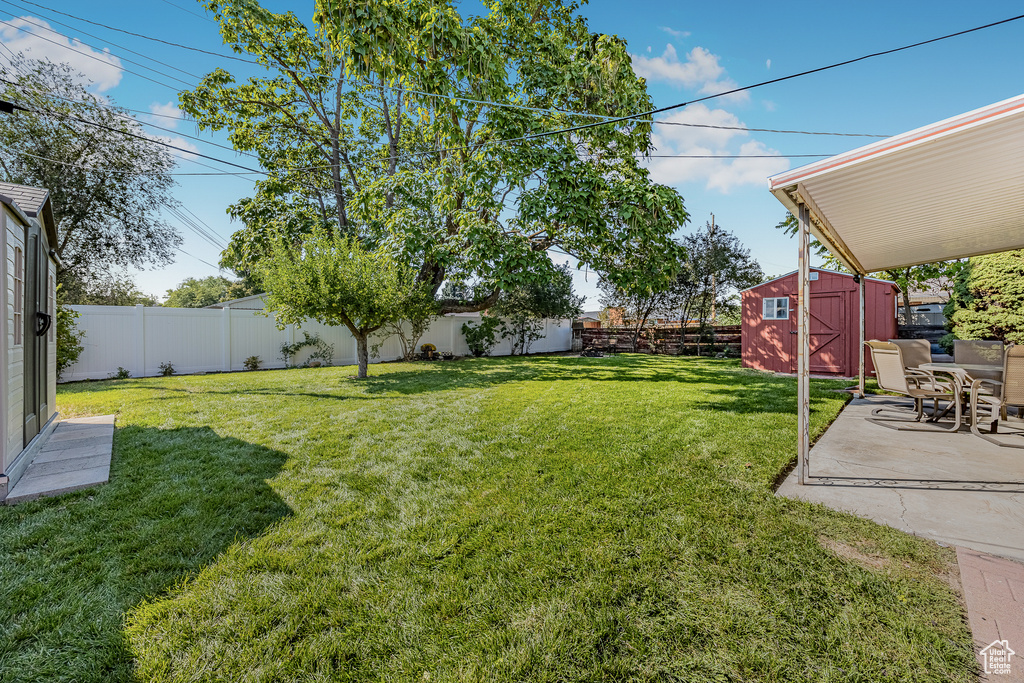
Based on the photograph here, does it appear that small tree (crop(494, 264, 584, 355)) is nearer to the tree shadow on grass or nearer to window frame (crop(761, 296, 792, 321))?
window frame (crop(761, 296, 792, 321))

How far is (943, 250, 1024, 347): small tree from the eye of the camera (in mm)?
7527

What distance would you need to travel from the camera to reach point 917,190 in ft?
11.2

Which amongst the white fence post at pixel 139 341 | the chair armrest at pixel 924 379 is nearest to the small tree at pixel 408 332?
the white fence post at pixel 139 341

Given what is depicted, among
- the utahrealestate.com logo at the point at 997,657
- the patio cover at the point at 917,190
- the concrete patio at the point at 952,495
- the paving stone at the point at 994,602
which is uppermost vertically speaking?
the patio cover at the point at 917,190

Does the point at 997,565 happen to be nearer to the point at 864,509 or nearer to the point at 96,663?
the point at 864,509

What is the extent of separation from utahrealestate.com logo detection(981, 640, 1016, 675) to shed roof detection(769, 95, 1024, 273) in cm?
255

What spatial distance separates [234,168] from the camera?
1066cm

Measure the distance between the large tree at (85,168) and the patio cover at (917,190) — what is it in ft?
44.7

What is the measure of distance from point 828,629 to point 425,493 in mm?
2358

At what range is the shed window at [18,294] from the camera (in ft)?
10.6

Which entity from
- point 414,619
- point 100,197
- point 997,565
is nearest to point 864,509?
point 997,565

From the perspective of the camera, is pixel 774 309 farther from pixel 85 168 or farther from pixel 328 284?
pixel 85 168

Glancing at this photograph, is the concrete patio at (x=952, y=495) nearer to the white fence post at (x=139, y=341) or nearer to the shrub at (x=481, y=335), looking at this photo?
the shrub at (x=481, y=335)

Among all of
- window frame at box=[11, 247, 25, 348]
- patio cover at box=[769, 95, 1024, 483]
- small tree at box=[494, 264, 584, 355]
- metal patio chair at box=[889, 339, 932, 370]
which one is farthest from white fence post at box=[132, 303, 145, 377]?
metal patio chair at box=[889, 339, 932, 370]
